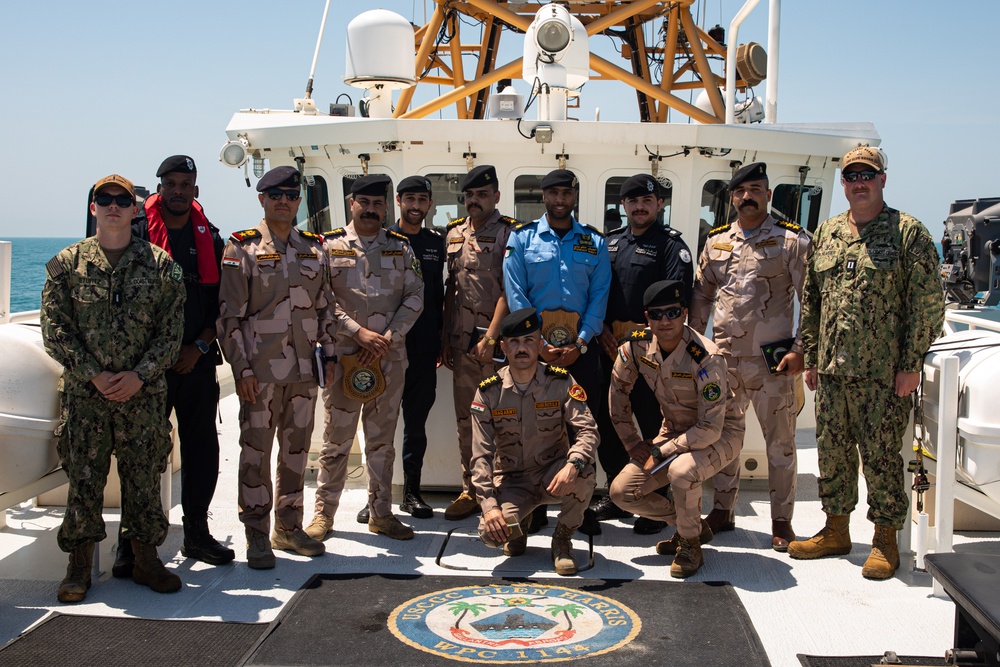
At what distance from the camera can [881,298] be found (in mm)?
4379

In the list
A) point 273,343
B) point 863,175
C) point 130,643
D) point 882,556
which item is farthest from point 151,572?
point 863,175

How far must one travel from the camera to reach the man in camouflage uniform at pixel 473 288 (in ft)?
17.1

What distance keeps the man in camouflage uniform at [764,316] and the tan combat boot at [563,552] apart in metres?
1.08

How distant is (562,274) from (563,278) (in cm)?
2

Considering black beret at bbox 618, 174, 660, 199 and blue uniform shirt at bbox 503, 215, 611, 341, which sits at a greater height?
black beret at bbox 618, 174, 660, 199

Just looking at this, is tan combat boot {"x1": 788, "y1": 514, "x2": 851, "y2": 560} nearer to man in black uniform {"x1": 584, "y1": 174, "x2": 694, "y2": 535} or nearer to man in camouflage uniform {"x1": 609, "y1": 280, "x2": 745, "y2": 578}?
man in camouflage uniform {"x1": 609, "y1": 280, "x2": 745, "y2": 578}

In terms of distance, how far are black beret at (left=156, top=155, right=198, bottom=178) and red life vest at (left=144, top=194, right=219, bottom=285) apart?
0.15 m

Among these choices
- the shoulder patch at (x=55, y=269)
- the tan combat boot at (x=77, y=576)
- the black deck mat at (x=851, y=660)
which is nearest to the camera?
the black deck mat at (x=851, y=660)

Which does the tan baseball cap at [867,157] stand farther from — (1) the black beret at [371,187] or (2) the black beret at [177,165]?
(2) the black beret at [177,165]

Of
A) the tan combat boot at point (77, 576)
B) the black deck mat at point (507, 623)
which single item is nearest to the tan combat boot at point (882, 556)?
the black deck mat at point (507, 623)


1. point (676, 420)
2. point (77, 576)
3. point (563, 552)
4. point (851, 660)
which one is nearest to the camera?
point (851, 660)

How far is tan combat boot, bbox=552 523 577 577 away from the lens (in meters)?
4.50

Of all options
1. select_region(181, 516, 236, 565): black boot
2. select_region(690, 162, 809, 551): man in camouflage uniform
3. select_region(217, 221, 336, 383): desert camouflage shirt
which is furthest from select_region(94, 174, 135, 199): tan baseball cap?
select_region(690, 162, 809, 551): man in camouflage uniform

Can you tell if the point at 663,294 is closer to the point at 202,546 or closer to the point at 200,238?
the point at 200,238
